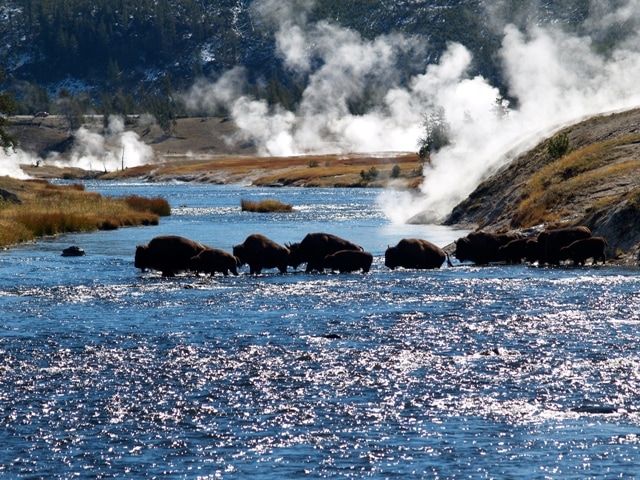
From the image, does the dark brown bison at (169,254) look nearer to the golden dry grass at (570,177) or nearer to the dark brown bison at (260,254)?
the dark brown bison at (260,254)

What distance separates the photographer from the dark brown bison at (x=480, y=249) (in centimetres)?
4066

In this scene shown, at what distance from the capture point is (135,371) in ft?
67.7

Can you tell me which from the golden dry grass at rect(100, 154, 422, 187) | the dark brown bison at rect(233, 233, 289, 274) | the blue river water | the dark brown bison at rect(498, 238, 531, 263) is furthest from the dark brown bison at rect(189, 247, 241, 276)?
the golden dry grass at rect(100, 154, 422, 187)

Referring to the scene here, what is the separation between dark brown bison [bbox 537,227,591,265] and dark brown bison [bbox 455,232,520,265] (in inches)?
86.7

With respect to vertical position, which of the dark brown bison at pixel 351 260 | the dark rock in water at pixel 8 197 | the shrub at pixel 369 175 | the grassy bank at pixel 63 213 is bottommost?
the dark brown bison at pixel 351 260

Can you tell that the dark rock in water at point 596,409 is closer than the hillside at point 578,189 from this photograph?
Yes

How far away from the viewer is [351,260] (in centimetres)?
3809

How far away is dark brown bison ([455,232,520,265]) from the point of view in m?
40.7

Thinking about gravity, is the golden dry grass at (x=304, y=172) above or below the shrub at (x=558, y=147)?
above

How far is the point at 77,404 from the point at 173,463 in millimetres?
3675

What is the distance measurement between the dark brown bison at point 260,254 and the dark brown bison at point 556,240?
364 inches

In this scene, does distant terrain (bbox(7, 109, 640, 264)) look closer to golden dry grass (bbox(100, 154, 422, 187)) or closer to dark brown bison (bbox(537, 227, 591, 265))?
dark brown bison (bbox(537, 227, 591, 265))

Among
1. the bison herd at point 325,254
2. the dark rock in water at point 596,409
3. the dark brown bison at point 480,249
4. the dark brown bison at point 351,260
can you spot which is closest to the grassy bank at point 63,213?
the bison herd at point 325,254

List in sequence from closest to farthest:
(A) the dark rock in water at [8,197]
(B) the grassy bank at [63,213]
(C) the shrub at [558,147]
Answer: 1. (B) the grassy bank at [63,213]
2. (C) the shrub at [558,147]
3. (A) the dark rock in water at [8,197]
